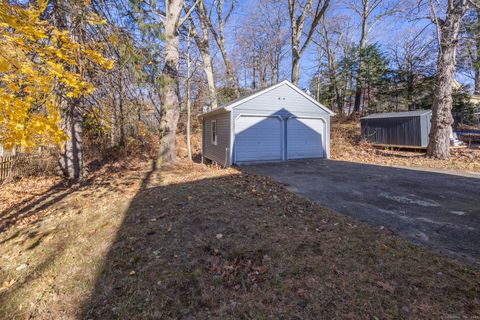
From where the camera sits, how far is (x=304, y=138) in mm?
11555

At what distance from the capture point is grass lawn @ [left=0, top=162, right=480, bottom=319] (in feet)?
7.33

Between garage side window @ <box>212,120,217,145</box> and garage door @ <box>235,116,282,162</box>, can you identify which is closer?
garage door @ <box>235,116,282,162</box>

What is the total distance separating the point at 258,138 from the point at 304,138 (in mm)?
2403

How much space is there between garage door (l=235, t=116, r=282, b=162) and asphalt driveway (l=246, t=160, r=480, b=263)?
7.24 ft

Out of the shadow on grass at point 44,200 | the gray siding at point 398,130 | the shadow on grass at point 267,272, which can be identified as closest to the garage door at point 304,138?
the gray siding at point 398,130

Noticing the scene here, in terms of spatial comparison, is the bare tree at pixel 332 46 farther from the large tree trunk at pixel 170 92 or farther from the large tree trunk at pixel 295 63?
the large tree trunk at pixel 170 92

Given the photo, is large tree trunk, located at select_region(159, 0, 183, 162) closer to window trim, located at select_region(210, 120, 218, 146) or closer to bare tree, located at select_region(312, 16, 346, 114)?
window trim, located at select_region(210, 120, 218, 146)

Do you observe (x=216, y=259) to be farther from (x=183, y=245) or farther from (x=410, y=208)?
(x=410, y=208)

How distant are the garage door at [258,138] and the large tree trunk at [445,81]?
662 centimetres

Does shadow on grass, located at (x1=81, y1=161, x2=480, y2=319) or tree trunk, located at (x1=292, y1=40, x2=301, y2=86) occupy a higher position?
tree trunk, located at (x1=292, y1=40, x2=301, y2=86)

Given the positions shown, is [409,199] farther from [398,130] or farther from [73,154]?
[398,130]

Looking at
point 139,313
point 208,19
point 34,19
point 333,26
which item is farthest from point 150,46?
point 333,26

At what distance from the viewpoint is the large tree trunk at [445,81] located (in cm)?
978

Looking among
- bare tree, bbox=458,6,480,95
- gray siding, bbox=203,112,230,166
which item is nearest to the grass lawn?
gray siding, bbox=203,112,230,166
